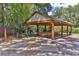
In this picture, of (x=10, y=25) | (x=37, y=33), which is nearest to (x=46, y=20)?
(x=37, y=33)

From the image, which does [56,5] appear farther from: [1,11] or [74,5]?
[1,11]

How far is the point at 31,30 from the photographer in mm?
2998

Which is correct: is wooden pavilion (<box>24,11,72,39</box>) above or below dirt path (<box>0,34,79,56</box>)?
above

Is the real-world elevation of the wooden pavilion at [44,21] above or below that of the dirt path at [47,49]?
above

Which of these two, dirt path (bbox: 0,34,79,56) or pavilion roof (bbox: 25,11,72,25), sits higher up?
pavilion roof (bbox: 25,11,72,25)

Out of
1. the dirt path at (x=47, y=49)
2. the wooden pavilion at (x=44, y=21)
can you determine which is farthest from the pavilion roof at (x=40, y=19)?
the dirt path at (x=47, y=49)

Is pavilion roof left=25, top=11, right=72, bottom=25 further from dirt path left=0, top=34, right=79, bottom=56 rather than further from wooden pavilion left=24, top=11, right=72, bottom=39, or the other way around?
dirt path left=0, top=34, right=79, bottom=56

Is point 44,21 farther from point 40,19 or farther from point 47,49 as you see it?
point 47,49

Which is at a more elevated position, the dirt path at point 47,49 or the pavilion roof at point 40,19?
the pavilion roof at point 40,19

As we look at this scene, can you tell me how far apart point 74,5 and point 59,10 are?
0.51 ft

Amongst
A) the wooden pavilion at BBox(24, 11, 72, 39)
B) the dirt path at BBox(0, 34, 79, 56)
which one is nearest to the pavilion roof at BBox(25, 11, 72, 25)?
the wooden pavilion at BBox(24, 11, 72, 39)

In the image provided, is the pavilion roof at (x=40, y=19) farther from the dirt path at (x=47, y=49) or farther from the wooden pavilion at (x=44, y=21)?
the dirt path at (x=47, y=49)

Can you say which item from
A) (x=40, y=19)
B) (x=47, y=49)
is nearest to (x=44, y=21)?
(x=40, y=19)

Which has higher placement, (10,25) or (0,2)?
(0,2)
